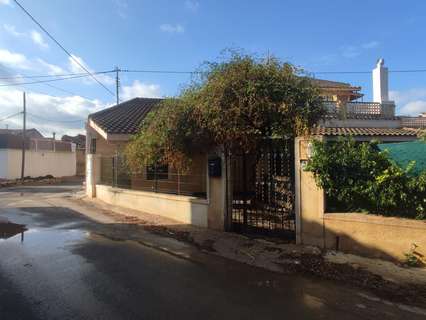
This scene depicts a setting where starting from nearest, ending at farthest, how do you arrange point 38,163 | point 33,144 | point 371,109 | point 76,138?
point 371,109
point 38,163
point 33,144
point 76,138

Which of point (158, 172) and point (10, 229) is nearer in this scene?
point (10, 229)

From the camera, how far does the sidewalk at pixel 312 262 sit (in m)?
5.30

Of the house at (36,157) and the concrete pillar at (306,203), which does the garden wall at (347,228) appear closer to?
the concrete pillar at (306,203)

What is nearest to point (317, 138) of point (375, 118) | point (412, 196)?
point (412, 196)

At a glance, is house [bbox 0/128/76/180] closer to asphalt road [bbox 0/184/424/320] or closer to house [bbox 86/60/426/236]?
house [bbox 86/60/426/236]

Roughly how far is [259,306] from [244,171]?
450 cm

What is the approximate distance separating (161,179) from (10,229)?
171 inches

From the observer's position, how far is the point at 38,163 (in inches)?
1500

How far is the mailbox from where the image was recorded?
29.5ft

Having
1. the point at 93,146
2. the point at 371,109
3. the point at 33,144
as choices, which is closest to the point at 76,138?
the point at 33,144

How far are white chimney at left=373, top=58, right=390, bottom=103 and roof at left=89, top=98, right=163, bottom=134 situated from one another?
45.5ft

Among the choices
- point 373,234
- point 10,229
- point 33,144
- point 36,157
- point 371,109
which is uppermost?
point 371,109

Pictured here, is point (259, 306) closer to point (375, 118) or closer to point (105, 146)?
point (105, 146)

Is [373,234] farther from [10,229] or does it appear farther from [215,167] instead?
[10,229]
